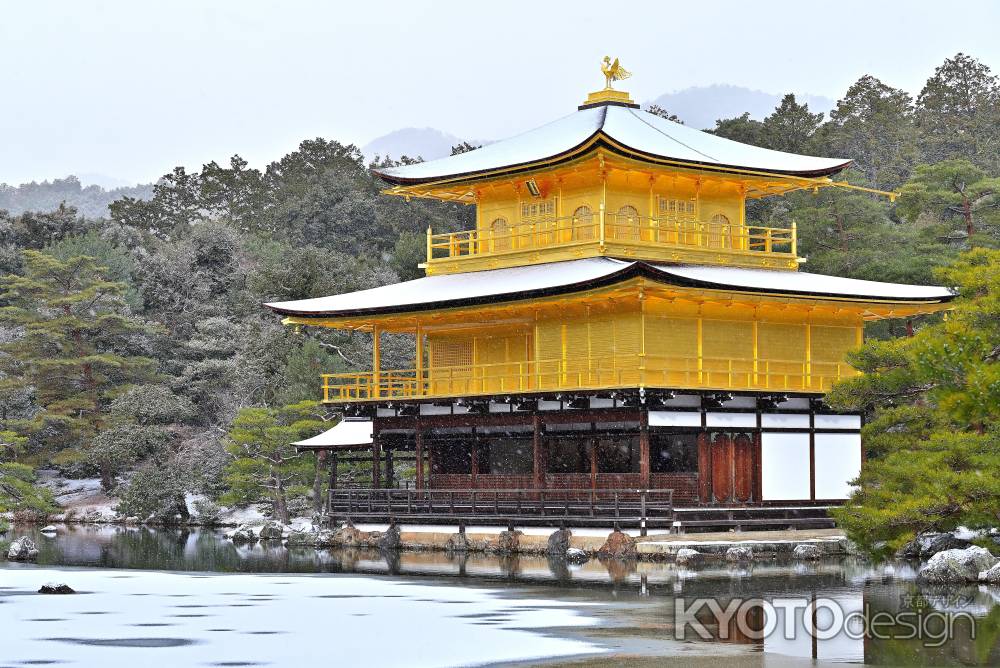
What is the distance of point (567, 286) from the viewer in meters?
38.6

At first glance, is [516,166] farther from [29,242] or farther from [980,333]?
[29,242]

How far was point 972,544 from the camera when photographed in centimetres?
3189

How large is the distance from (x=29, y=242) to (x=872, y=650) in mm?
67793

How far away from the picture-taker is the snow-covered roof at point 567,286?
38.4m

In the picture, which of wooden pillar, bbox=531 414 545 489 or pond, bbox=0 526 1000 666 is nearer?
pond, bbox=0 526 1000 666

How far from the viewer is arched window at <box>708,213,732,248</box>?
1795 inches

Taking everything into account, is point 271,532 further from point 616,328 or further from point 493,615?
point 493,615

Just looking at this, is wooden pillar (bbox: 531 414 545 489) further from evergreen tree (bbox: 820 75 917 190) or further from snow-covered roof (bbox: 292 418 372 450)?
evergreen tree (bbox: 820 75 917 190)

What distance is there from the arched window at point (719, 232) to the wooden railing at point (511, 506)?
9.83m

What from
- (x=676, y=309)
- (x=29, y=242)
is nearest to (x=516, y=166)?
(x=676, y=309)

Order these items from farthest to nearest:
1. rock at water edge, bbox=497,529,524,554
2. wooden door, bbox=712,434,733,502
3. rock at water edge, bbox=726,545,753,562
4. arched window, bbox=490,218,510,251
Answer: arched window, bbox=490,218,510,251 → wooden door, bbox=712,434,733,502 → rock at water edge, bbox=497,529,524,554 → rock at water edge, bbox=726,545,753,562

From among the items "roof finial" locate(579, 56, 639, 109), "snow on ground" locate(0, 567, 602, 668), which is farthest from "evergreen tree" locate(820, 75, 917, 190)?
"snow on ground" locate(0, 567, 602, 668)

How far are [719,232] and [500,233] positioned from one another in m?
6.44

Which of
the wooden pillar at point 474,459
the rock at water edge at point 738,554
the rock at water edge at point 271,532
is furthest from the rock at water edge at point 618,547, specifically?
the rock at water edge at point 271,532
